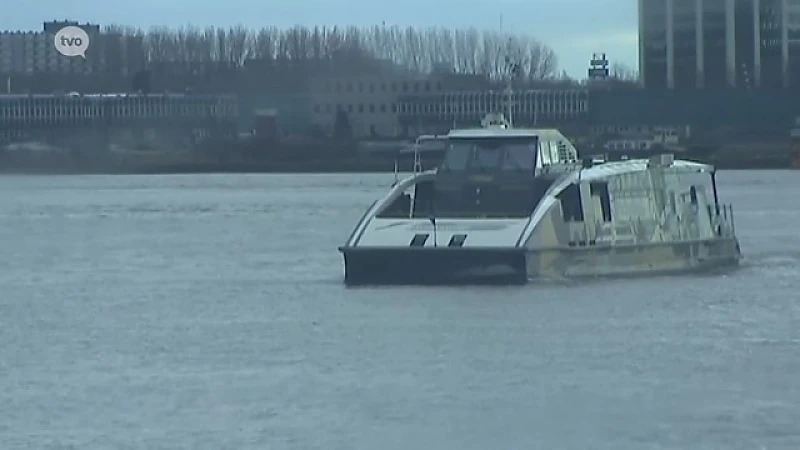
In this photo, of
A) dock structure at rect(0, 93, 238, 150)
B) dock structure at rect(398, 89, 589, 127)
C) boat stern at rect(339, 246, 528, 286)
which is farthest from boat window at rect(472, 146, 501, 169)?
dock structure at rect(0, 93, 238, 150)

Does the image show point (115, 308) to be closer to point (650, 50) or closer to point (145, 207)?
point (145, 207)

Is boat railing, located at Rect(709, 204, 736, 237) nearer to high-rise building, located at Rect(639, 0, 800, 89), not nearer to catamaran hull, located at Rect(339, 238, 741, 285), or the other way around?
catamaran hull, located at Rect(339, 238, 741, 285)

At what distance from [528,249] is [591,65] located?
263 ft

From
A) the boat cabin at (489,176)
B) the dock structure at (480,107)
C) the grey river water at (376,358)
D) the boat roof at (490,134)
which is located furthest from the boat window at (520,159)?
the dock structure at (480,107)

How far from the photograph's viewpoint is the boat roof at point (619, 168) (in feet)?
141

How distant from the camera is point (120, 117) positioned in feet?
438

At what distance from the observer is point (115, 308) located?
40125 mm

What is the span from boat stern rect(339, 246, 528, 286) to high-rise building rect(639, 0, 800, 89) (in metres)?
90.6

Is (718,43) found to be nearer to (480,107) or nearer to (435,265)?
(480,107)

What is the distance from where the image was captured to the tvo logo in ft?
506

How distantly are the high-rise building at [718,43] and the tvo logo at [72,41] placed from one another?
3926cm

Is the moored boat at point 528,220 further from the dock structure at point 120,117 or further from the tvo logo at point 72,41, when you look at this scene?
the tvo logo at point 72,41

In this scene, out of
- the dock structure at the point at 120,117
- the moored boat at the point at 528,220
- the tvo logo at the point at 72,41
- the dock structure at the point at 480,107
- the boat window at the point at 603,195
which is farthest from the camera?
the tvo logo at the point at 72,41

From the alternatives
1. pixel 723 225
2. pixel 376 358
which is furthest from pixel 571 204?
pixel 376 358
